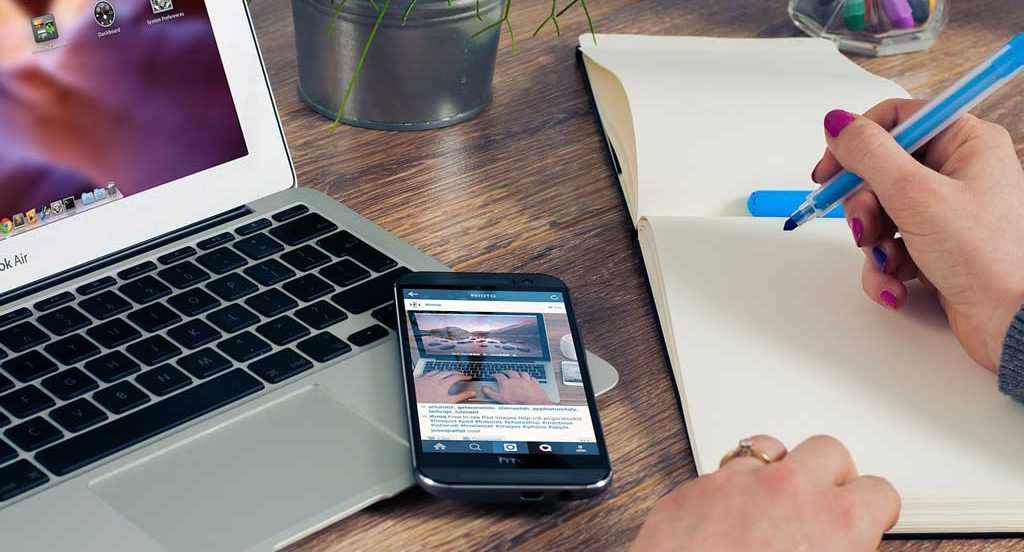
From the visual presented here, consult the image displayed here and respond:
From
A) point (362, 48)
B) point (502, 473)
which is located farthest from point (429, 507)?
point (362, 48)

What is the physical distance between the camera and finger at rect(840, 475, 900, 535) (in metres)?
0.50

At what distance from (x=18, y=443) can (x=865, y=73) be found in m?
0.80

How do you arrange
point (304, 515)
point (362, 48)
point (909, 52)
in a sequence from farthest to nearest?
point (909, 52)
point (362, 48)
point (304, 515)

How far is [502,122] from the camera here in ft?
3.03

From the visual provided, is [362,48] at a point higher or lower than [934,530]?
higher

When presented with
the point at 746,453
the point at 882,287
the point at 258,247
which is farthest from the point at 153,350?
the point at 882,287

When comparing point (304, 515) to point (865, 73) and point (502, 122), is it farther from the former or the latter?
point (865, 73)

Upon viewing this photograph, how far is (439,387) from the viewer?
0.57m

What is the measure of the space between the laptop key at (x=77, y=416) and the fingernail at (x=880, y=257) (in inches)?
18.4

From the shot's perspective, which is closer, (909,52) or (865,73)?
(865,73)

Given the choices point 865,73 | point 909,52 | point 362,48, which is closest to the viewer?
point 362,48

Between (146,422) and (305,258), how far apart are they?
168 millimetres

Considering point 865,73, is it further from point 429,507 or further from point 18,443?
point 18,443

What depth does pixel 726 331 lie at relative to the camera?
65 centimetres
